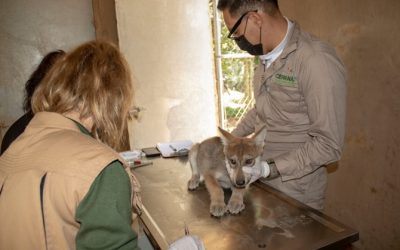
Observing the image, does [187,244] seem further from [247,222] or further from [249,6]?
[249,6]

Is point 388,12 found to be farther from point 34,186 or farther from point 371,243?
point 34,186

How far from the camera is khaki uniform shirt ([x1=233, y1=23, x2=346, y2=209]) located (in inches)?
77.7

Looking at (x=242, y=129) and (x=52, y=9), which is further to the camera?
(x=52, y=9)

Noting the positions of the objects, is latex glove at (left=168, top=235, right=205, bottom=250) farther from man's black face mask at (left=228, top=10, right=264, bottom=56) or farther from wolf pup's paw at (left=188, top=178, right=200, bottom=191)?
man's black face mask at (left=228, top=10, right=264, bottom=56)

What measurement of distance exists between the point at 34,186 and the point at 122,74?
24.7 inches

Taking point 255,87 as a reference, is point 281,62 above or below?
above

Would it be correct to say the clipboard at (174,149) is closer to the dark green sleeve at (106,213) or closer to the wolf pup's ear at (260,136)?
the wolf pup's ear at (260,136)

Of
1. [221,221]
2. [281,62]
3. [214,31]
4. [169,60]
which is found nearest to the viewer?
[221,221]

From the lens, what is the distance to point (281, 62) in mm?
2215

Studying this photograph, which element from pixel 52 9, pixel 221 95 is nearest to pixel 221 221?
pixel 221 95

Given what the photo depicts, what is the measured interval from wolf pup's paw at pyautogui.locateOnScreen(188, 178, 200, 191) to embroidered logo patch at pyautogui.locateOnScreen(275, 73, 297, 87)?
981mm

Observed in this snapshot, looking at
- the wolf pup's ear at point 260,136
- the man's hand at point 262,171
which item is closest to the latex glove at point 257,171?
the man's hand at point 262,171

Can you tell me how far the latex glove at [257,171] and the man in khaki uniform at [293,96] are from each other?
0.03 ft

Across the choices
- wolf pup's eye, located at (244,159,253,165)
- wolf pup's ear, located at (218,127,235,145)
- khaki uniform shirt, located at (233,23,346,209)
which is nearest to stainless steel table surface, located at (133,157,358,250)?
wolf pup's eye, located at (244,159,253,165)
